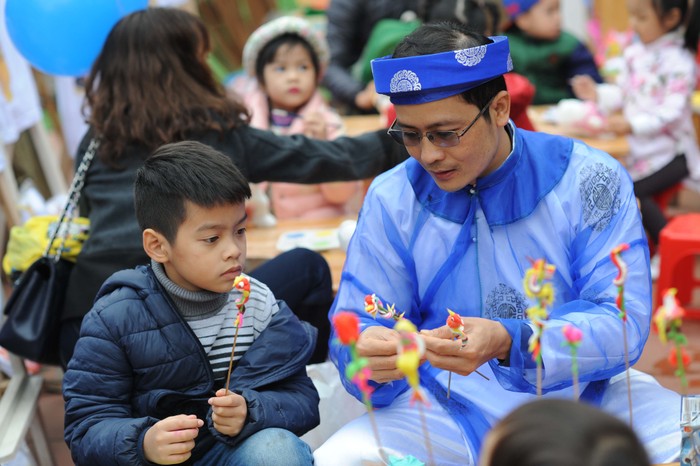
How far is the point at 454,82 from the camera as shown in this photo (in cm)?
212

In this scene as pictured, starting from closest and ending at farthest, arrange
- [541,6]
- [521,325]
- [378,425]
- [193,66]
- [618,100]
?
1. [521,325]
2. [378,425]
3. [193,66]
4. [618,100]
5. [541,6]

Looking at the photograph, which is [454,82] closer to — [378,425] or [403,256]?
[403,256]

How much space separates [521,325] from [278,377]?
1.91 ft

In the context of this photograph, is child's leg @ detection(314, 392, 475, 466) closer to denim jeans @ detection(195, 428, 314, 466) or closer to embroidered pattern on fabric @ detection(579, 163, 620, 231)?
denim jeans @ detection(195, 428, 314, 466)

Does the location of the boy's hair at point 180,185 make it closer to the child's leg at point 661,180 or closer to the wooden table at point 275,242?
the wooden table at point 275,242

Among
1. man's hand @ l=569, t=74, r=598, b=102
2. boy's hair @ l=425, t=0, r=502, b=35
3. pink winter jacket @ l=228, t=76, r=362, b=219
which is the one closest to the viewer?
pink winter jacket @ l=228, t=76, r=362, b=219

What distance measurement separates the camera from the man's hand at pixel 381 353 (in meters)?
2.02

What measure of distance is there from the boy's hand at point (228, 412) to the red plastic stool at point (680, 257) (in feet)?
7.54

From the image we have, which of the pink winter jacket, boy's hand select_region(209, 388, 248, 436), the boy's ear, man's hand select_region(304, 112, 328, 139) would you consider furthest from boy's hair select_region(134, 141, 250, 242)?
the boy's ear

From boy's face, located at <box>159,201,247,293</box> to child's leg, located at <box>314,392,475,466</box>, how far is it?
430 mm

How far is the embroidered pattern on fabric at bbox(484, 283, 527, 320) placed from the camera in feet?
7.44

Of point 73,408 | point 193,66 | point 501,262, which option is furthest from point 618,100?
point 73,408

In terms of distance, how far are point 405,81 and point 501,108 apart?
0.84ft

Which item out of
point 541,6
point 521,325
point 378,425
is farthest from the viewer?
point 541,6
